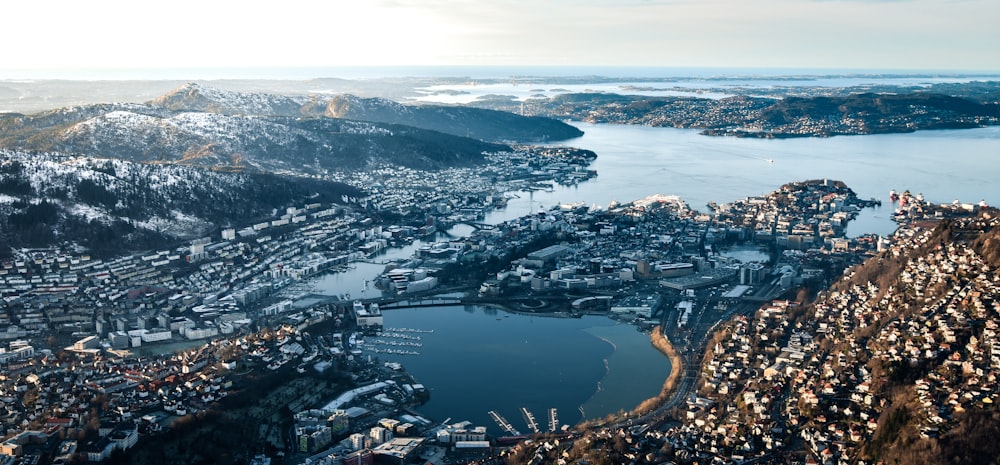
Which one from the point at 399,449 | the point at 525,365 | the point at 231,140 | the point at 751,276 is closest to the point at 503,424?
the point at 399,449

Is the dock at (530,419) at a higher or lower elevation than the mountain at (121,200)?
lower

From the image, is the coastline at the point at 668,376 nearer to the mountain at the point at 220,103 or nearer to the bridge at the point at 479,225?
the bridge at the point at 479,225

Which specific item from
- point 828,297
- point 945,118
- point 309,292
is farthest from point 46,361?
point 945,118

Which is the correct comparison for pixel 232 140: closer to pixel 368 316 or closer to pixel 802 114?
pixel 368 316

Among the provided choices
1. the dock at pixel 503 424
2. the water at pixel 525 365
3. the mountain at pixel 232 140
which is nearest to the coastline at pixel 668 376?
the water at pixel 525 365

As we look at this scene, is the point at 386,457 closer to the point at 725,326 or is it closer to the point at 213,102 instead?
the point at 725,326
